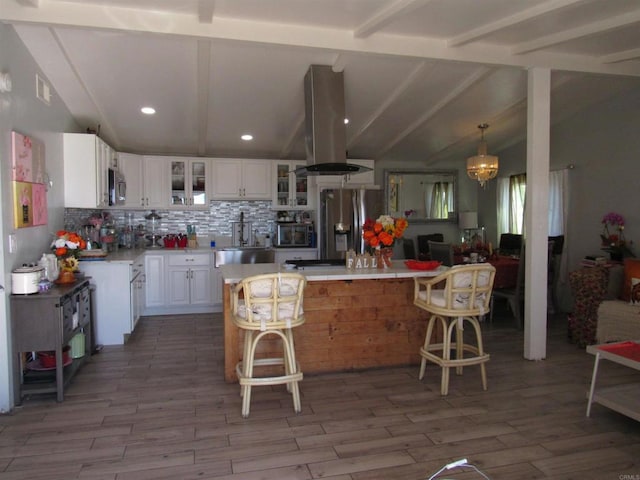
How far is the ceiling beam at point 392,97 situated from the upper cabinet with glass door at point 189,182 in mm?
2124

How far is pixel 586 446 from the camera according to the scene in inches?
98.6

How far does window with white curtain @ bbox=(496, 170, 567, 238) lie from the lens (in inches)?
235

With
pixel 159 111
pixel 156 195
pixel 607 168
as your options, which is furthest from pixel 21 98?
pixel 607 168

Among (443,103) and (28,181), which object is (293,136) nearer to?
(443,103)

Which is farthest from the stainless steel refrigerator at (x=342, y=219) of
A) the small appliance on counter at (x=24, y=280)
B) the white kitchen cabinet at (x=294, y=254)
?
the small appliance on counter at (x=24, y=280)

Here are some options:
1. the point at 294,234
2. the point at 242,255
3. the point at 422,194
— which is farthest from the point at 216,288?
the point at 422,194

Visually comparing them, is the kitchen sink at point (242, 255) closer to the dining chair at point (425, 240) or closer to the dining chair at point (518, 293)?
the dining chair at point (425, 240)

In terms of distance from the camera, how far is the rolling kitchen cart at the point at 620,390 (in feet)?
8.67

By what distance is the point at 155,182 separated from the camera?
19.9ft

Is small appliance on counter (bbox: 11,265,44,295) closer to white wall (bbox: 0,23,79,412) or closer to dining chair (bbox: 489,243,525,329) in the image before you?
white wall (bbox: 0,23,79,412)

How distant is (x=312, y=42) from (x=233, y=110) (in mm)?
1794

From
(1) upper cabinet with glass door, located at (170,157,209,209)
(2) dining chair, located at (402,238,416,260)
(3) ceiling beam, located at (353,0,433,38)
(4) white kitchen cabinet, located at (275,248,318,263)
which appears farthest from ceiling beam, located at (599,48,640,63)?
(1) upper cabinet with glass door, located at (170,157,209,209)

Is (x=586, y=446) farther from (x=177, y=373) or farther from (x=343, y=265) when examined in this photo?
(x=177, y=373)

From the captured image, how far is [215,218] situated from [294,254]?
1333 millimetres
